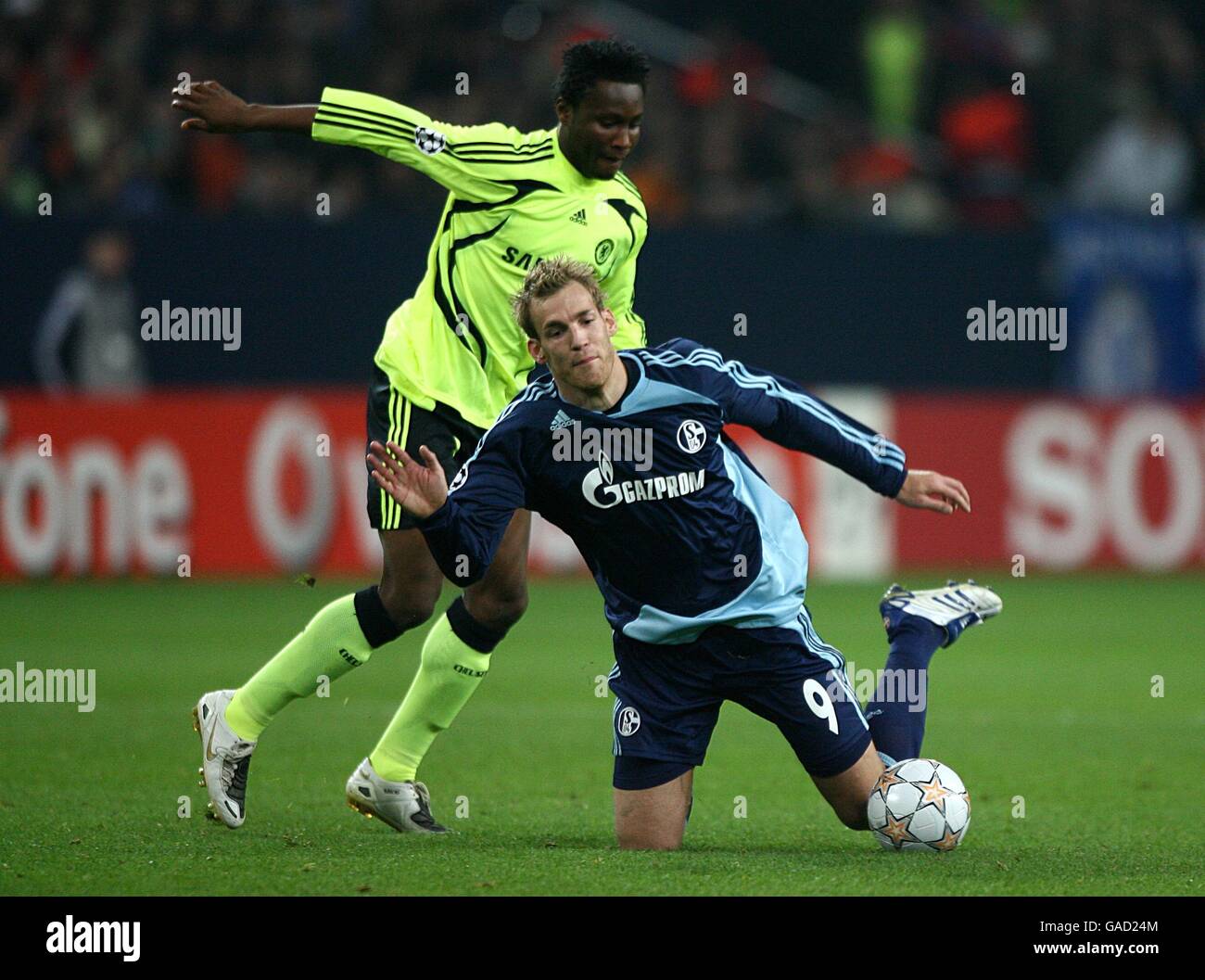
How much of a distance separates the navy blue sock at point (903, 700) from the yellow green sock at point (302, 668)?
1649 mm

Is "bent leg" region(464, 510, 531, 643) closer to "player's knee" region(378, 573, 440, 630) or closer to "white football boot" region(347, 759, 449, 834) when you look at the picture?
"player's knee" region(378, 573, 440, 630)

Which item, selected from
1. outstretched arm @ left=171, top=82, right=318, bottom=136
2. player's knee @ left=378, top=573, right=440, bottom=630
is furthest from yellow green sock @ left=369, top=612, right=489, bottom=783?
outstretched arm @ left=171, top=82, right=318, bottom=136

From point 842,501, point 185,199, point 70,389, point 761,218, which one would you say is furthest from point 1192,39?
point 70,389

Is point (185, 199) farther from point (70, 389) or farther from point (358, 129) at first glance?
point (358, 129)

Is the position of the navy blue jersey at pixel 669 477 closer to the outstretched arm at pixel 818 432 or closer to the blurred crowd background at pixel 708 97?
the outstretched arm at pixel 818 432

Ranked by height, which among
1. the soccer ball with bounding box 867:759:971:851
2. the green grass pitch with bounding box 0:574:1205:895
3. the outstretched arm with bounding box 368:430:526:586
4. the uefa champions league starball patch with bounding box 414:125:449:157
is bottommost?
the green grass pitch with bounding box 0:574:1205:895

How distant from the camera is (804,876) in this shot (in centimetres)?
504

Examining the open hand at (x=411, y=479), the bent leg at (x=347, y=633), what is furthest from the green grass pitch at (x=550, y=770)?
the open hand at (x=411, y=479)

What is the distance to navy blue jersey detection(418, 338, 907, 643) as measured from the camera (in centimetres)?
546

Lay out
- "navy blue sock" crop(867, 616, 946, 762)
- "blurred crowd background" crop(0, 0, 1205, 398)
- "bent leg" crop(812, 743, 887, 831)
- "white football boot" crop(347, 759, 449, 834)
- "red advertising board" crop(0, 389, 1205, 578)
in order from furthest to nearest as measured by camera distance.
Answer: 1. "blurred crowd background" crop(0, 0, 1205, 398)
2. "red advertising board" crop(0, 389, 1205, 578)
3. "white football boot" crop(347, 759, 449, 834)
4. "navy blue sock" crop(867, 616, 946, 762)
5. "bent leg" crop(812, 743, 887, 831)

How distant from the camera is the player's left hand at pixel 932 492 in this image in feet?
17.8

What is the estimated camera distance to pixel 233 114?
235 inches

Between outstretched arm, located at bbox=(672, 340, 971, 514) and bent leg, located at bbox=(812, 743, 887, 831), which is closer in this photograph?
outstretched arm, located at bbox=(672, 340, 971, 514)

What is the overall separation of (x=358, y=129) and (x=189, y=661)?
4.44 meters
